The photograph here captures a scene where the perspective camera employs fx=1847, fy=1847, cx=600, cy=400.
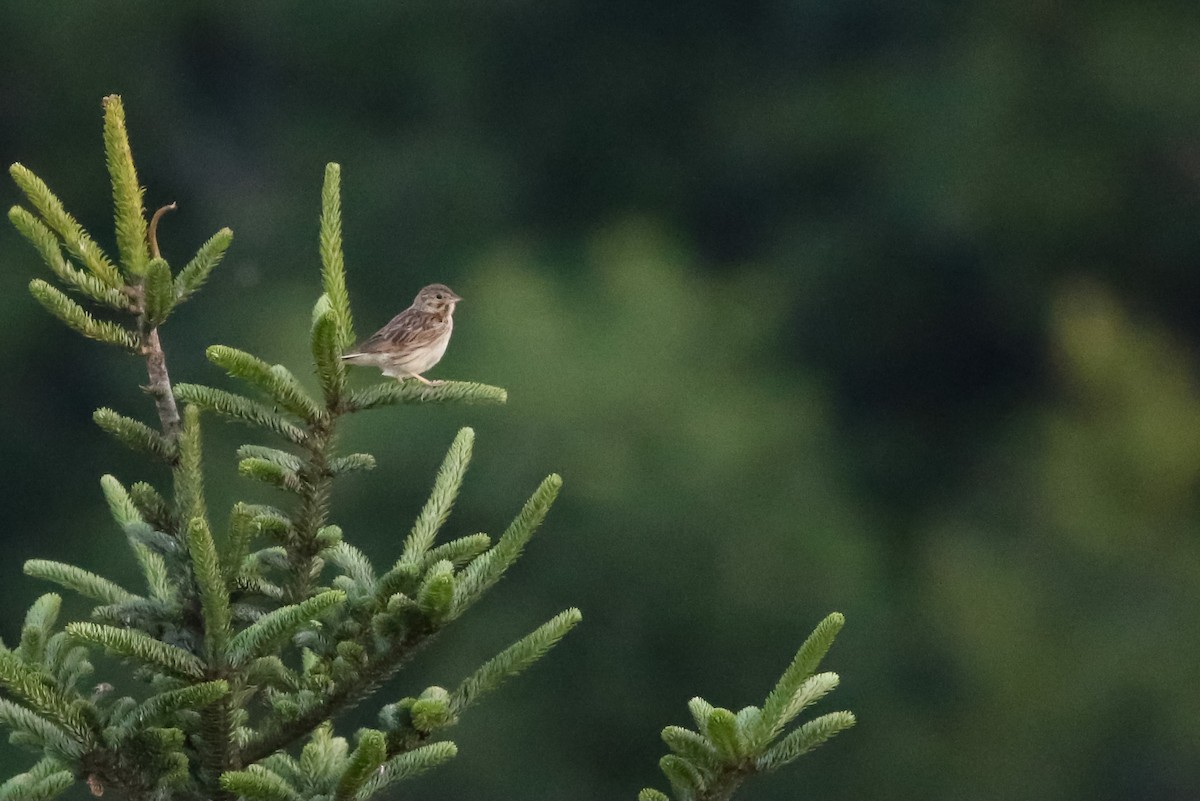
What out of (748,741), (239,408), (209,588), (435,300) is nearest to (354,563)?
(239,408)

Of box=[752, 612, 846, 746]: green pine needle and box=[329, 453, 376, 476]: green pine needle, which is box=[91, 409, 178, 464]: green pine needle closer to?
box=[329, 453, 376, 476]: green pine needle

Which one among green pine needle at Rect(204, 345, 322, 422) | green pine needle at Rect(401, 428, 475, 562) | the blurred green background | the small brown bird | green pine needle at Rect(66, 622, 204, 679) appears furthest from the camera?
the blurred green background

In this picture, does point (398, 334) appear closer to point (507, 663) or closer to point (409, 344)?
point (409, 344)

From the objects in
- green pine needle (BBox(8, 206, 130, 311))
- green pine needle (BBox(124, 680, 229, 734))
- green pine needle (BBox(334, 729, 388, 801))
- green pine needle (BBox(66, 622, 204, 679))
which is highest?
green pine needle (BBox(8, 206, 130, 311))

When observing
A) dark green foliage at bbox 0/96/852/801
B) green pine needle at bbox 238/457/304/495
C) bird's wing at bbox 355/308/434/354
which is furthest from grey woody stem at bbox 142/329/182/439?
bird's wing at bbox 355/308/434/354

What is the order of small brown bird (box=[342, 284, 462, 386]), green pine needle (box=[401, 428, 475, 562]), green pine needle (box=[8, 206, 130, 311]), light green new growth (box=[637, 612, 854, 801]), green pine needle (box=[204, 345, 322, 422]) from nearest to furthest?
1. light green new growth (box=[637, 612, 854, 801])
2. green pine needle (box=[204, 345, 322, 422])
3. green pine needle (box=[8, 206, 130, 311])
4. green pine needle (box=[401, 428, 475, 562])
5. small brown bird (box=[342, 284, 462, 386])

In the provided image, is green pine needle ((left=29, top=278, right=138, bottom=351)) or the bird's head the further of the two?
the bird's head
